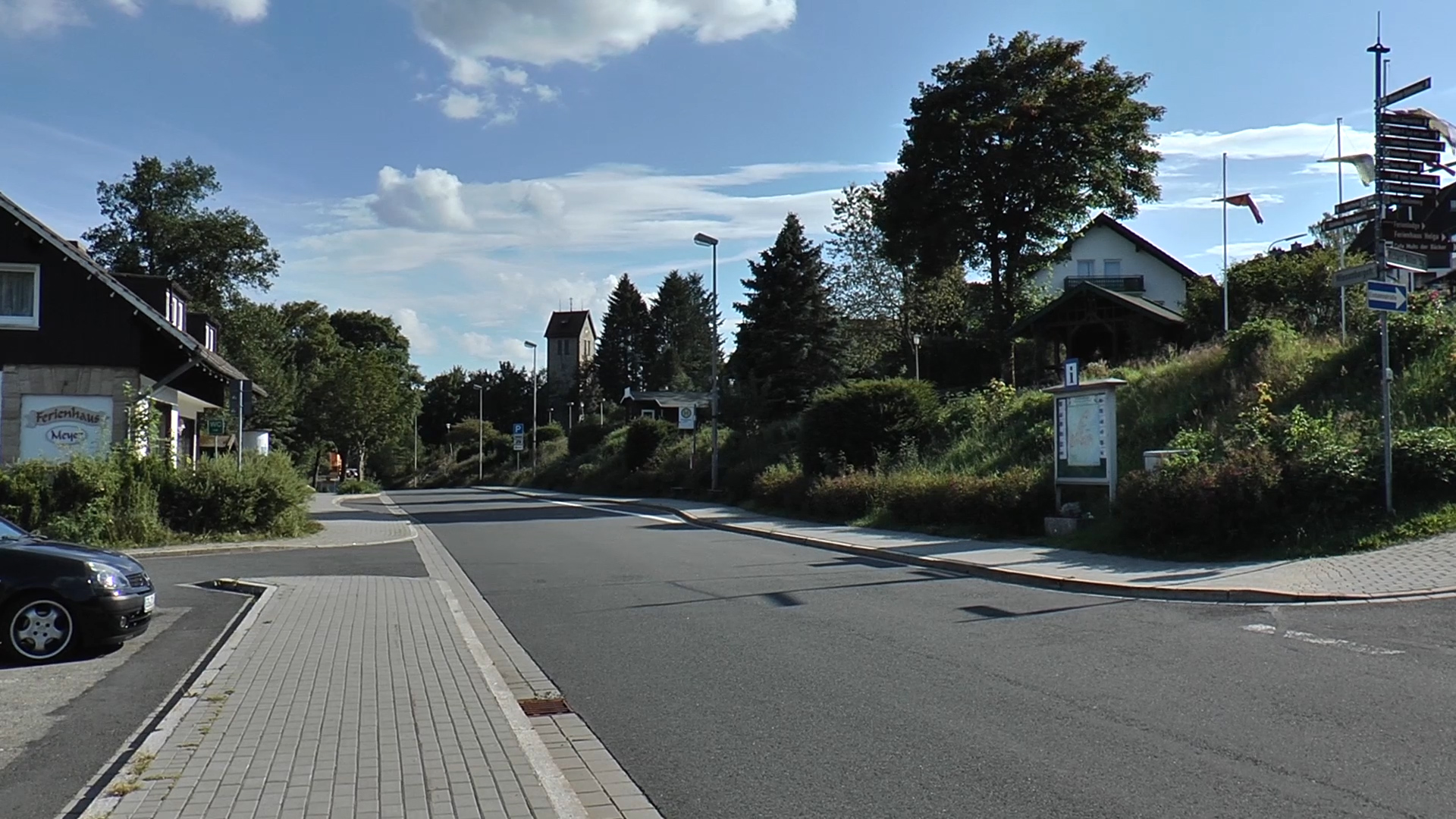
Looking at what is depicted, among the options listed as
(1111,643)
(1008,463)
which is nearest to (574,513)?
(1008,463)

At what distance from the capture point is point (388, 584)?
50.5 ft

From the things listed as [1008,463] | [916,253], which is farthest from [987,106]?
[1008,463]

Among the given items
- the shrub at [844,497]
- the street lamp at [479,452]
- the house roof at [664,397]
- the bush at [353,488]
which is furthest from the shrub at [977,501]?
the street lamp at [479,452]

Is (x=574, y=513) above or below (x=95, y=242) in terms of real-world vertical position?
below

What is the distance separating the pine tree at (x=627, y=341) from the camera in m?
104

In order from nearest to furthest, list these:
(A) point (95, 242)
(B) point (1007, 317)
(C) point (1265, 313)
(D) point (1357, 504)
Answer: (D) point (1357, 504) < (C) point (1265, 313) < (B) point (1007, 317) < (A) point (95, 242)

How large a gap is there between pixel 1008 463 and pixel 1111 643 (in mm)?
15438

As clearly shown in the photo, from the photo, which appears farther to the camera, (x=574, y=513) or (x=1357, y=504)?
(x=574, y=513)

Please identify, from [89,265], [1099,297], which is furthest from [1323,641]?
[1099,297]

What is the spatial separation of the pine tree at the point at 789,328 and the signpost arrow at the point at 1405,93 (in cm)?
3151

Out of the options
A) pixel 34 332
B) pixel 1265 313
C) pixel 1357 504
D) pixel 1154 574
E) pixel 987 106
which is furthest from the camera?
pixel 987 106

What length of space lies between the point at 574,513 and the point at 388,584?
19.1 m

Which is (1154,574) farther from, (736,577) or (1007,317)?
(1007,317)

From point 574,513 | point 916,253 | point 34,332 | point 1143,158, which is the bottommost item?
point 574,513
